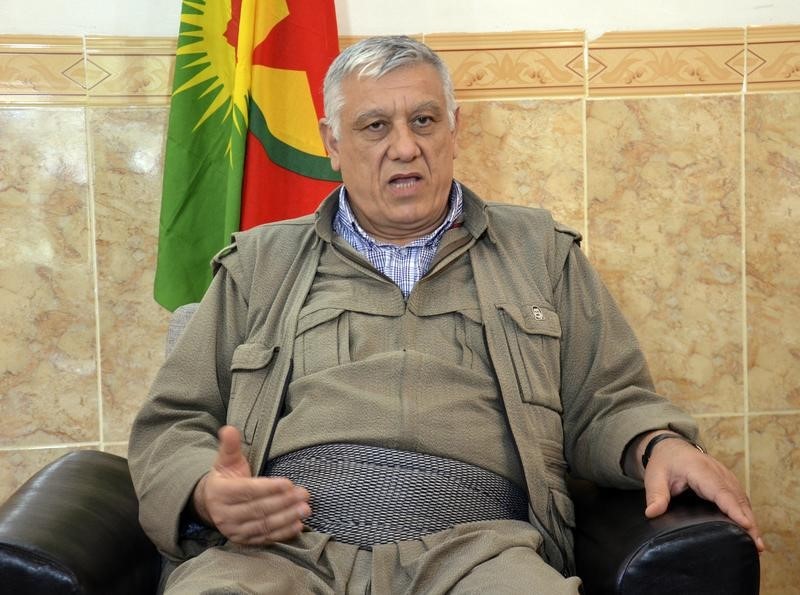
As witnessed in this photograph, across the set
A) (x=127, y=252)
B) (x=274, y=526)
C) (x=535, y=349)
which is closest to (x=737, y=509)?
(x=535, y=349)

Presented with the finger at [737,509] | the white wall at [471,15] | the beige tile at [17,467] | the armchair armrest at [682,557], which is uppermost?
the white wall at [471,15]

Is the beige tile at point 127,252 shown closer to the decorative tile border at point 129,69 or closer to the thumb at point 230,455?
the decorative tile border at point 129,69

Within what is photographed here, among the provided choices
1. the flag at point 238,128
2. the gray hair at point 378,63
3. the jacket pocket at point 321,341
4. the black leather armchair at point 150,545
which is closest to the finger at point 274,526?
the black leather armchair at point 150,545

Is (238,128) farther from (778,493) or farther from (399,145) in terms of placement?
(778,493)

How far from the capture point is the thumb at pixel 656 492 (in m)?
1.67

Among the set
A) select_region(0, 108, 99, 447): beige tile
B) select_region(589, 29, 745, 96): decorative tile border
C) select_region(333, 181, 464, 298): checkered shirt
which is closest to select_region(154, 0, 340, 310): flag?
select_region(0, 108, 99, 447): beige tile

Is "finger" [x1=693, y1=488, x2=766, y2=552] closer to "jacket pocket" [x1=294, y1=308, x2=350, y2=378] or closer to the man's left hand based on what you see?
the man's left hand

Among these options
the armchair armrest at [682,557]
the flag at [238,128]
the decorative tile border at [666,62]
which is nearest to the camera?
the armchair armrest at [682,557]

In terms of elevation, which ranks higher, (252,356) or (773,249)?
(773,249)

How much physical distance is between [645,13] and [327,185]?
1.00 m

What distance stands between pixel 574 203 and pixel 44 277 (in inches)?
56.3

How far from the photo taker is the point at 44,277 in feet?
8.99

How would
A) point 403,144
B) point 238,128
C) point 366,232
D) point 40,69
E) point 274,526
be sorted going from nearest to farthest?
point 274,526, point 403,144, point 366,232, point 238,128, point 40,69

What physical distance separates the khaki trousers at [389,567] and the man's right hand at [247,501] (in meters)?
0.05
